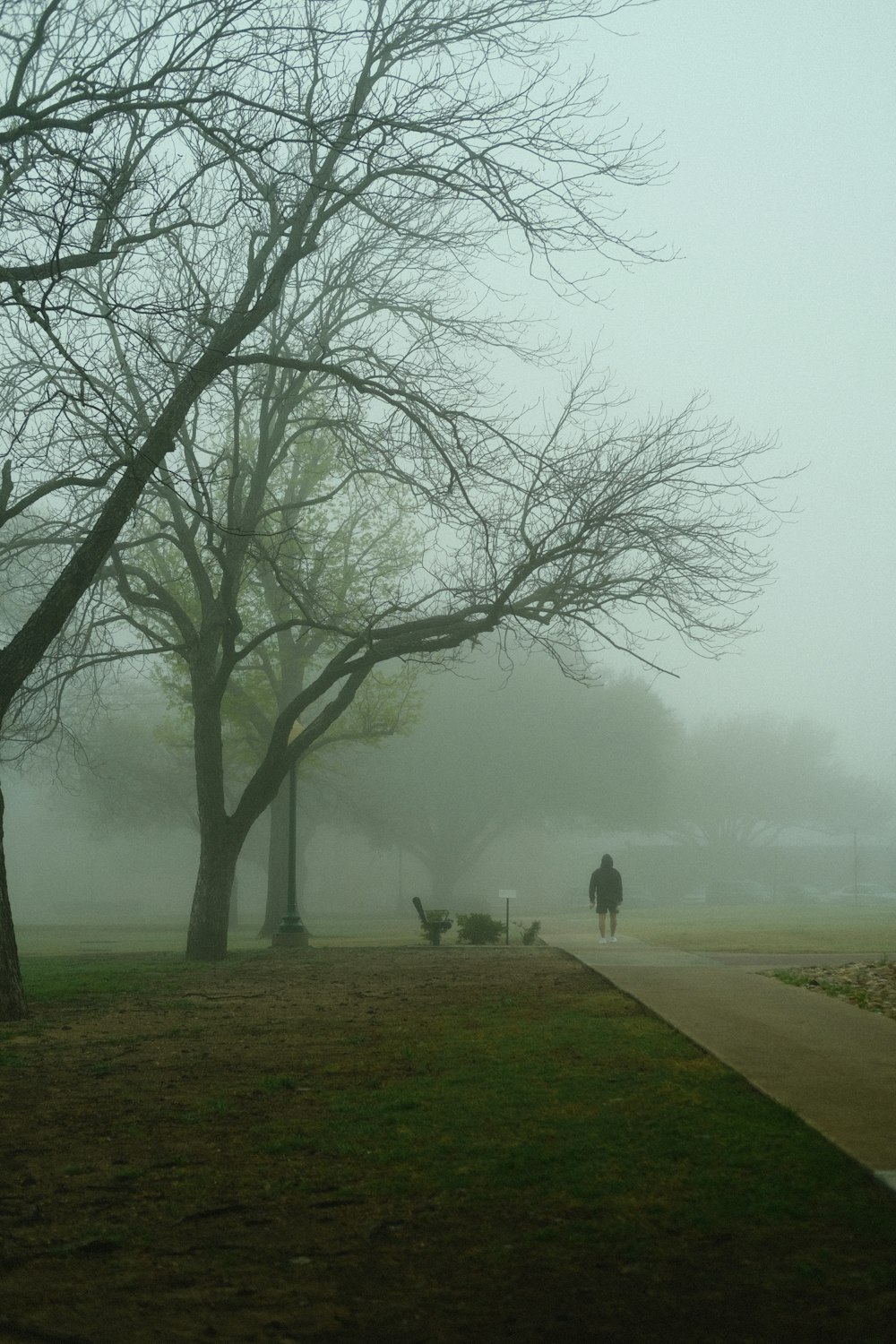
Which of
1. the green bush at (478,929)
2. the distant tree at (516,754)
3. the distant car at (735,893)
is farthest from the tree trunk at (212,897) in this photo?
the distant car at (735,893)

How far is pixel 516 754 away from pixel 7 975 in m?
40.0

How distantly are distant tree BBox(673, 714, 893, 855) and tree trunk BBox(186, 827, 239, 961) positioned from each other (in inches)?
2062

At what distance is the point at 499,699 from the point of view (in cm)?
5100

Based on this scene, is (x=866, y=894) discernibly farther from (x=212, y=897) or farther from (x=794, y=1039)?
(x=794, y=1039)

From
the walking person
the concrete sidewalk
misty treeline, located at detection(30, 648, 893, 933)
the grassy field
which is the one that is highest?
misty treeline, located at detection(30, 648, 893, 933)

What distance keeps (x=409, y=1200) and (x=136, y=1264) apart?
1116mm

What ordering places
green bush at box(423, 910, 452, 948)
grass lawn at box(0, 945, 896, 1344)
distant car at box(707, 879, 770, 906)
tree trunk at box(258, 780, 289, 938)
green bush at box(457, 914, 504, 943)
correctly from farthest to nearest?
1. distant car at box(707, 879, 770, 906)
2. tree trunk at box(258, 780, 289, 938)
3. green bush at box(457, 914, 504, 943)
4. green bush at box(423, 910, 452, 948)
5. grass lawn at box(0, 945, 896, 1344)

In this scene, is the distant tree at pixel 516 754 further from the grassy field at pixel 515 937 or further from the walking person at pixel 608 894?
the walking person at pixel 608 894

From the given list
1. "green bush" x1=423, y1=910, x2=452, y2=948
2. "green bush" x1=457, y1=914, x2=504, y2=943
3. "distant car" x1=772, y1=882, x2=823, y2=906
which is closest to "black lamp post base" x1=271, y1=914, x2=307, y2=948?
"green bush" x1=423, y1=910, x2=452, y2=948

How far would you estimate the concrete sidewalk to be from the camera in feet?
19.4

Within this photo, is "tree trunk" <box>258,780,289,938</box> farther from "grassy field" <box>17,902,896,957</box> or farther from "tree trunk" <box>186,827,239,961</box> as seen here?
"tree trunk" <box>186,827,239,961</box>

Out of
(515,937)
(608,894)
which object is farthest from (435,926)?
(515,937)

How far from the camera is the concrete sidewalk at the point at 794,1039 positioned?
5.91 m

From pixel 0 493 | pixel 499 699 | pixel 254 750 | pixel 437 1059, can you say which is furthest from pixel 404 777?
pixel 437 1059
